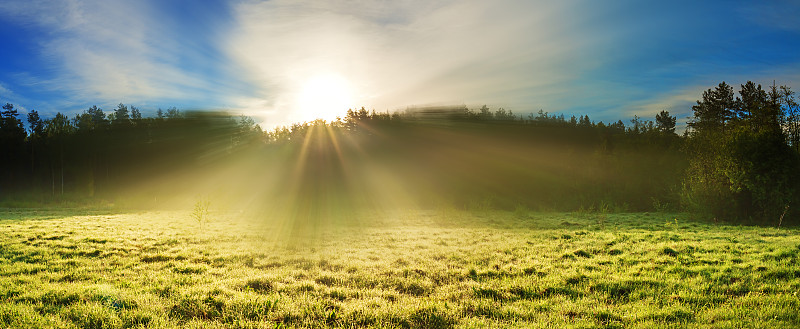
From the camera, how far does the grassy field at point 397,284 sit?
5.94 meters

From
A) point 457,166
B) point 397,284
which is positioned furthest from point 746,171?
point 397,284

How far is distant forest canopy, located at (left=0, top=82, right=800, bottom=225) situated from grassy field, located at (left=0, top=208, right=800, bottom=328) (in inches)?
669

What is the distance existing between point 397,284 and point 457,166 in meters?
33.1

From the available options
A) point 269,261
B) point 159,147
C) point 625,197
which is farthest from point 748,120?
point 159,147

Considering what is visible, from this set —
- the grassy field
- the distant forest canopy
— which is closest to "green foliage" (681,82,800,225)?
the distant forest canopy

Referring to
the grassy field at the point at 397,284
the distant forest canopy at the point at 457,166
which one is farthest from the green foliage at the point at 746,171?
the grassy field at the point at 397,284

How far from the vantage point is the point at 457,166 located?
40.7 meters

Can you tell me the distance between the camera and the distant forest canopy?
2798cm

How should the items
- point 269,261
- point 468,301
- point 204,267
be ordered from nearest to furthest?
point 468,301 → point 204,267 → point 269,261

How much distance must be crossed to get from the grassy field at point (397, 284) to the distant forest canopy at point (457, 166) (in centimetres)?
1700

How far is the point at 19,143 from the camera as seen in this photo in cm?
5956

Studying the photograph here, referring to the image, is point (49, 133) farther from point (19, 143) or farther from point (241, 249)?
point (241, 249)

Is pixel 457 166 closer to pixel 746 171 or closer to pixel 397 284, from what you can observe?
pixel 746 171

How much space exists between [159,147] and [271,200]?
124 ft
